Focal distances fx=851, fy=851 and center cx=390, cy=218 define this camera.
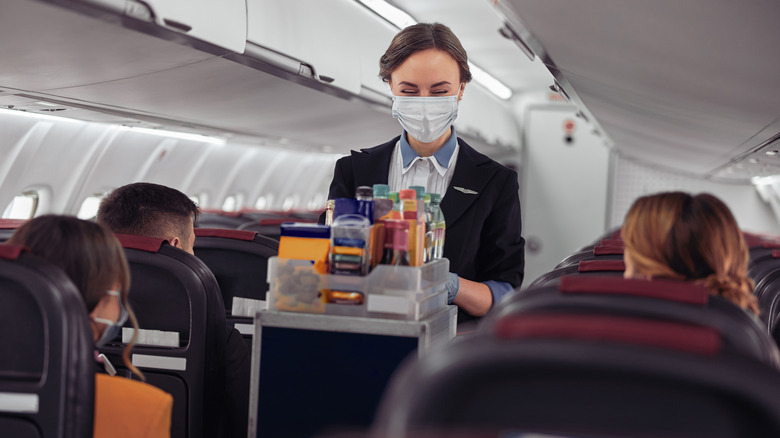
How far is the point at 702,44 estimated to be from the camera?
3594mm

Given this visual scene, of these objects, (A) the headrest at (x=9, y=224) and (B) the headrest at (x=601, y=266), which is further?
(A) the headrest at (x=9, y=224)

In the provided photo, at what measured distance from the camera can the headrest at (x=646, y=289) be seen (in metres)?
1.59

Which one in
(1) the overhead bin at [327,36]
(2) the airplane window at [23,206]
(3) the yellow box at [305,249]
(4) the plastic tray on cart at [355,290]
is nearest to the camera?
(4) the plastic tray on cart at [355,290]

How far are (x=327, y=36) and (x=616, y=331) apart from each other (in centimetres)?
512

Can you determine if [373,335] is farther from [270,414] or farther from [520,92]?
[520,92]

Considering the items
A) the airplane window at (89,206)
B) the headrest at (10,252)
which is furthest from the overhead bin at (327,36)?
the airplane window at (89,206)

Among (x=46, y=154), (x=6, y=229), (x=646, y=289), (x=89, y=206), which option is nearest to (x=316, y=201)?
(x=89, y=206)

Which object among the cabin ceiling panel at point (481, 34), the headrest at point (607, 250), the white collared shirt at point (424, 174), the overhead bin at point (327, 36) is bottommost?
the headrest at point (607, 250)

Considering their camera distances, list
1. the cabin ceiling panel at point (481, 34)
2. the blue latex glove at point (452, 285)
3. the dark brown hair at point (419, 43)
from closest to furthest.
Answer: the blue latex glove at point (452, 285) < the dark brown hair at point (419, 43) < the cabin ceiling panel at point (481, 34)

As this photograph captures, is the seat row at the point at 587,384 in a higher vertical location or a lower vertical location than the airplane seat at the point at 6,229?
lower

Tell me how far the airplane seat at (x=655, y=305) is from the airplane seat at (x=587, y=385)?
0.75 feet

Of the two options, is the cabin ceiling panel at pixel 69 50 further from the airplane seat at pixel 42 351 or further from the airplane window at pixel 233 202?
→ the airplane window at pixel 233 202

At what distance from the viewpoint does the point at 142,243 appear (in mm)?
2904

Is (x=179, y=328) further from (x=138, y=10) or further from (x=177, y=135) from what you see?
(x=177, y=135)
